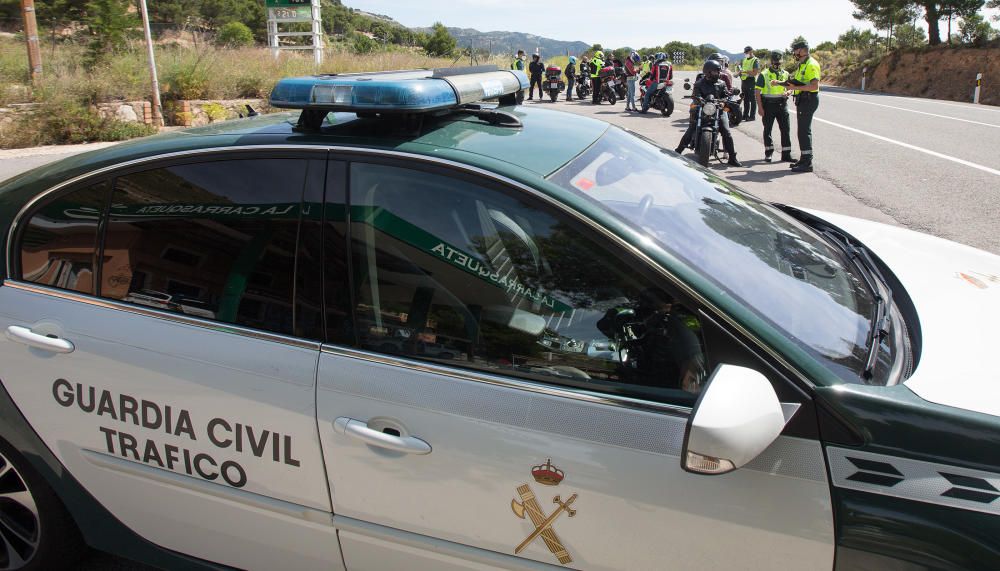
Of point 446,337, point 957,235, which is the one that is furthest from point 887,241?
point 957,235

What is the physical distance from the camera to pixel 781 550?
5.10ft

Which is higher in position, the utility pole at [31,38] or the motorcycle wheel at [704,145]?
the utility pole at [31,38]

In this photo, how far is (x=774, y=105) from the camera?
11.4 meters

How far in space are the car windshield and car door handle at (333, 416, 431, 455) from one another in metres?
0.76

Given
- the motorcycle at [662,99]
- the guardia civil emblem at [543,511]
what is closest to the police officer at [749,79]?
the motorcycle at [662,99]

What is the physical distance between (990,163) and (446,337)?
11.9 m

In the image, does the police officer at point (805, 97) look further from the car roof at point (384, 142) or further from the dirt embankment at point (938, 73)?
the dirt embankment at point (938, 73)

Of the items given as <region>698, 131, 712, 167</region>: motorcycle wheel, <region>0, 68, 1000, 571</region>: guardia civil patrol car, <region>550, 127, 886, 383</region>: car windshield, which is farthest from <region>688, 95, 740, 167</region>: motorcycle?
<region>0, 68, 1000, 571</region>: guardia civil patrol car

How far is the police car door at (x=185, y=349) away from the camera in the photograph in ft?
6.40

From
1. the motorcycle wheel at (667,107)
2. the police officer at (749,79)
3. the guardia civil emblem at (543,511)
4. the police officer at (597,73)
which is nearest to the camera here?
the guardia civil emblem at (543,511)

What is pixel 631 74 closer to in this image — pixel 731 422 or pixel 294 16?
pixel 294 16

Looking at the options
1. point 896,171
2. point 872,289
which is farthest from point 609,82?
point 872,289

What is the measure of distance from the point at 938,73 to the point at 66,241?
40.3m

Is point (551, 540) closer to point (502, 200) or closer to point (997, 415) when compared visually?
point (502, 200)
